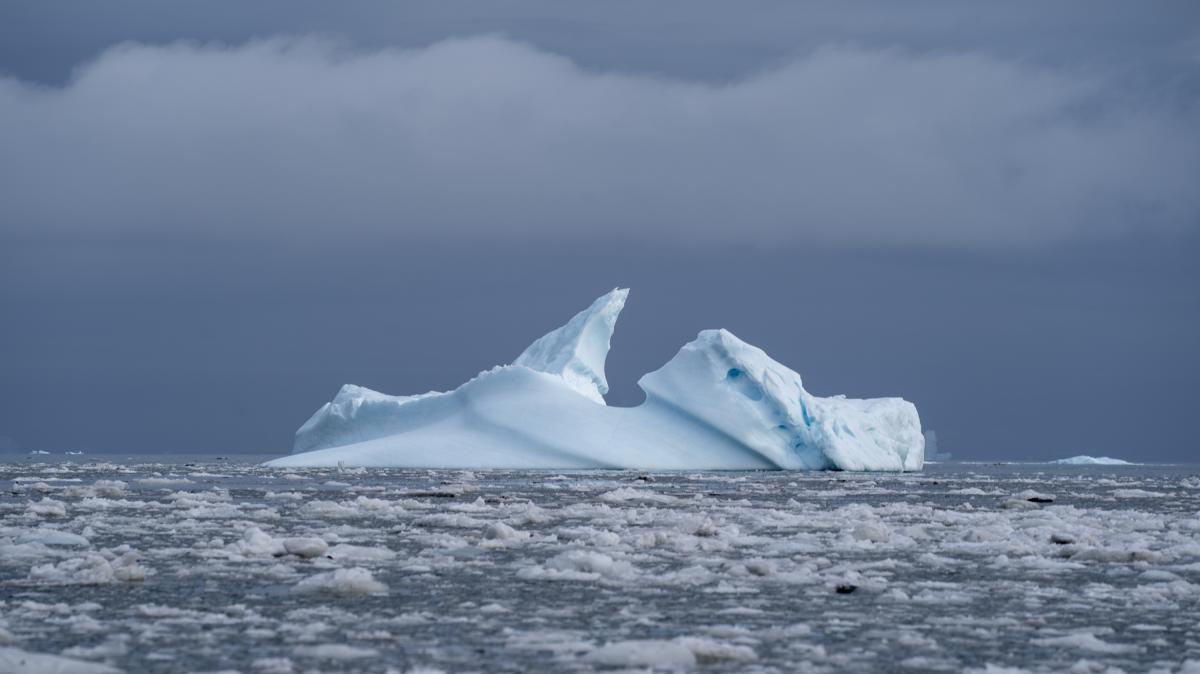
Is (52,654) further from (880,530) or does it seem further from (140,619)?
(880,530)

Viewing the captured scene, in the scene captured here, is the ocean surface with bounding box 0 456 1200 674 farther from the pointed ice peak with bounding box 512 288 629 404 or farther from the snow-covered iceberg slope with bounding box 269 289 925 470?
the pointed ice peak with bounding box 512 288 629 404

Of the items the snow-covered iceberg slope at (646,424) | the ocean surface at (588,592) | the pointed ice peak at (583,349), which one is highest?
the pointed ice peak at (583,349)

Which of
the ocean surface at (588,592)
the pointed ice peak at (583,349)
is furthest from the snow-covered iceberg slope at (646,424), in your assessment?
the ocean surface at (588,592)

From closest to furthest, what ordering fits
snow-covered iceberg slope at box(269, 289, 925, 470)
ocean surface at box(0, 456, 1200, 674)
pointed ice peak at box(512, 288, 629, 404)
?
ocean surface at box(0, 456, 1200, 674)
snow-covered iceberg slope at box(269, 289, 925, 470)
pointed ice peak at box(512, 288, 629, 404)

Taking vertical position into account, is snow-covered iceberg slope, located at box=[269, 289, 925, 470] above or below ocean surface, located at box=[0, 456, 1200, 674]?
above

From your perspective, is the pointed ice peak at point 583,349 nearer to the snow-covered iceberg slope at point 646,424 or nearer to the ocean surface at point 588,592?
the snow-covered iceberg slope at point 646,424

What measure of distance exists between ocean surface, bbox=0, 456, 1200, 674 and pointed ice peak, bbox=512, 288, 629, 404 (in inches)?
785

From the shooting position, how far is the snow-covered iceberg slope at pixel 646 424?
1265 inches

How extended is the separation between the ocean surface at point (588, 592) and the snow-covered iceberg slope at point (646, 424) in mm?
17326

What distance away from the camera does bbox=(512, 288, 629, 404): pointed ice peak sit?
34.6m

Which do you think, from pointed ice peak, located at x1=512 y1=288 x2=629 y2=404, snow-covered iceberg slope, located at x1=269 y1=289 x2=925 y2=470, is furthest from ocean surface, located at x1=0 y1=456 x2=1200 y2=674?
pointed ice peak, located at x1=512 y1=288 x2=629 y2=404

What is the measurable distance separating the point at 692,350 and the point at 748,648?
88.1ft

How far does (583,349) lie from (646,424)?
3455mm

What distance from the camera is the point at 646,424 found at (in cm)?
3334
